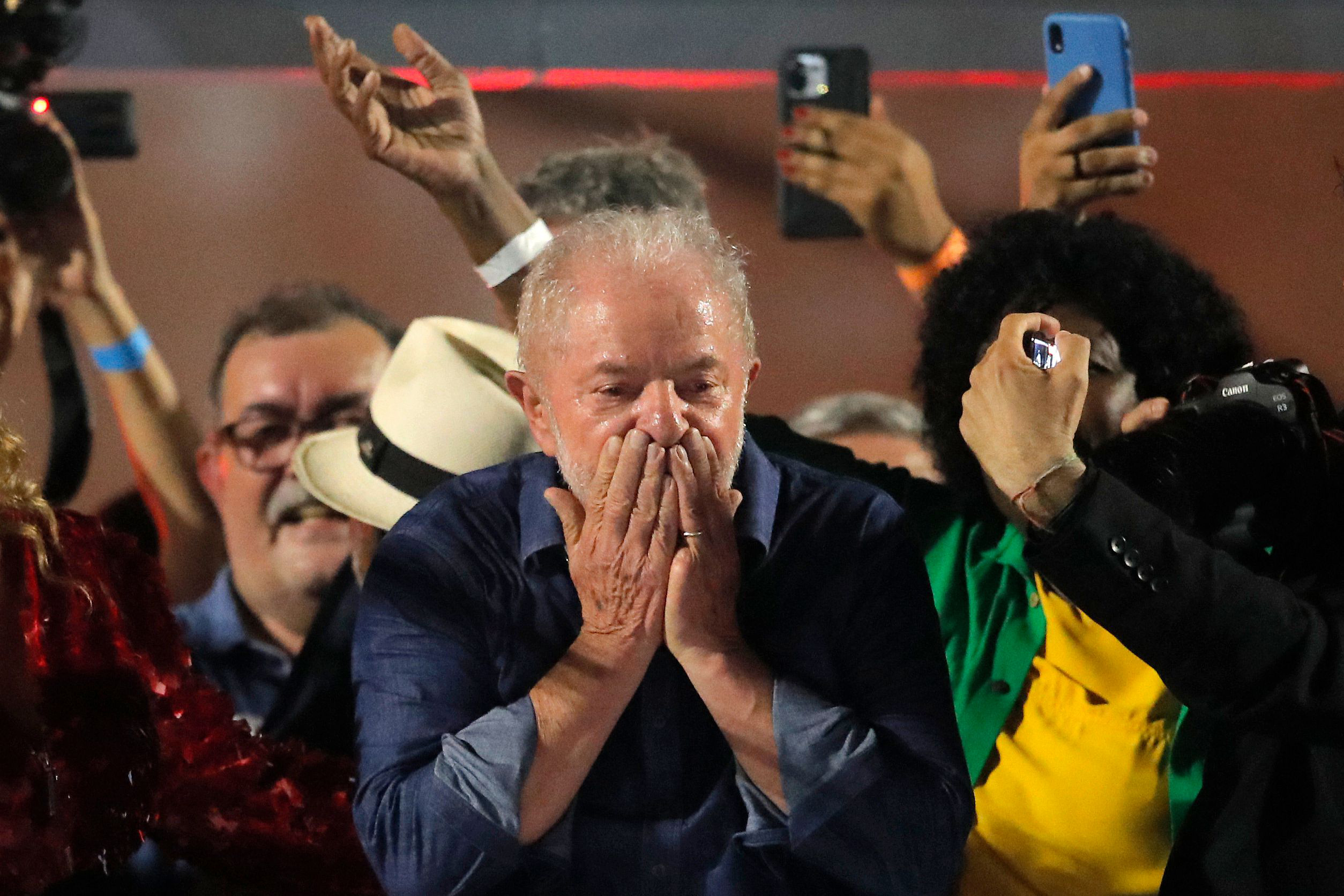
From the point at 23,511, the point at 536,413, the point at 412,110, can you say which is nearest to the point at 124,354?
the point at 412,110

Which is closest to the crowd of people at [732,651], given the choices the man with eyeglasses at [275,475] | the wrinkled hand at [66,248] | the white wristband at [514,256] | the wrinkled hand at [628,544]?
the wrinkled hand at [628,544]

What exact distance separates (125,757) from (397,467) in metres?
0.53

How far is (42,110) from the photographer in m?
2.15

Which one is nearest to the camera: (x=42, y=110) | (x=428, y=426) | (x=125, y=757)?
(x=125, y=757)

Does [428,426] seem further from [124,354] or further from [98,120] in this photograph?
[98,120]

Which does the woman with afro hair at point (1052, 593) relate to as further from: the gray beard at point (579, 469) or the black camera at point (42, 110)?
the black camera at point (42, 110)

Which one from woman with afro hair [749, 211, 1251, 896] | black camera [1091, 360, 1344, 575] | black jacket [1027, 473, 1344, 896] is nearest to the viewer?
black jacket [1027, 473, 1344, 896]

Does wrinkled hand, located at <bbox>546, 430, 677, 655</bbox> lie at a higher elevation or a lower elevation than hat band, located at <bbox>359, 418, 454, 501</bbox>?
higher

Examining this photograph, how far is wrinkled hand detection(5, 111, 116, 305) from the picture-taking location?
7.18 feet

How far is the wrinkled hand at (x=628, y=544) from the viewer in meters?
1.21

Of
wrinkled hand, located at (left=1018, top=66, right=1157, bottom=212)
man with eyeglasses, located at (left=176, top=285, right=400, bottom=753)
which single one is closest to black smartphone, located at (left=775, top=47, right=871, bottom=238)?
wrinkled hand, located at (left=1018, top=66, right=1157, bottom=212)

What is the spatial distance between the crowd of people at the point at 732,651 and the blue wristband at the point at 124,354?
707mm

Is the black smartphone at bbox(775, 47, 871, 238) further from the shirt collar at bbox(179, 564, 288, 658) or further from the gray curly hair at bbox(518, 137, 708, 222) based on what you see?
the shirt collar at bbox(179, 564, 288, 658)

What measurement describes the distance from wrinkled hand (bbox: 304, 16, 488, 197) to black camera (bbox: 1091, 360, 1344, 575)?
981 millimetres
